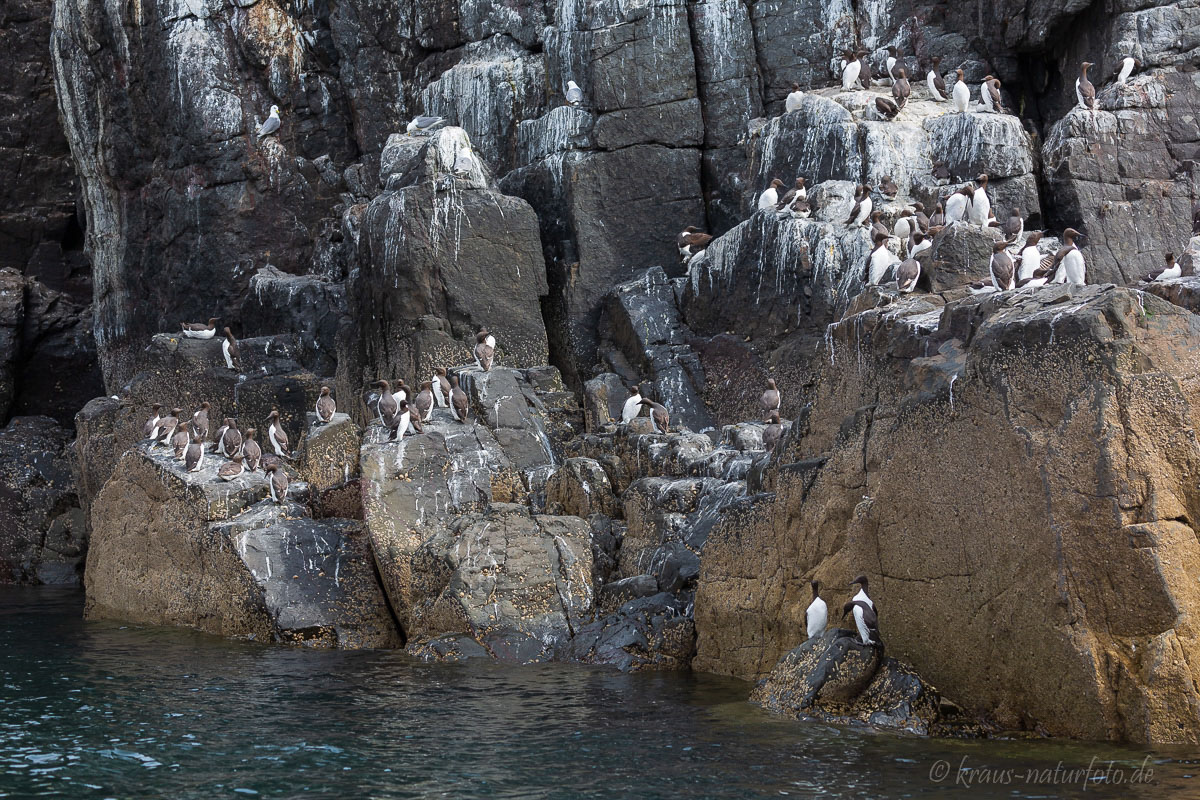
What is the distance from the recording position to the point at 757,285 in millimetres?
24531

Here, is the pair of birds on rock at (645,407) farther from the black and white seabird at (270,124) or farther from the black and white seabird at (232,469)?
the black and white seabird at (270,124)

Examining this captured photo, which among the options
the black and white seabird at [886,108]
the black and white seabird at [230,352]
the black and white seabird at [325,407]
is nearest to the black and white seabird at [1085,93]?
the black and white seabird at [886,108]

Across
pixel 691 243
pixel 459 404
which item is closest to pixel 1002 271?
pixel 459 404

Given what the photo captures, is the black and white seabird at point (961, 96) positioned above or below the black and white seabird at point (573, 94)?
below

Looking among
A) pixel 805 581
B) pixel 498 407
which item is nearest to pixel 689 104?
pixel 498 407

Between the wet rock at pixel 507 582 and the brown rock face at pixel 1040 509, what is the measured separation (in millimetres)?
4533

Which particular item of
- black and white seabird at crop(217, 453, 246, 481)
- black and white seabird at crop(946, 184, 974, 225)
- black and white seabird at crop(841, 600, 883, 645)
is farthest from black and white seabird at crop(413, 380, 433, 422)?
black and white seabird at crop(841, 600, 883, 645)

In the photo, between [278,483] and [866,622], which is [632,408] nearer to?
[278,483]

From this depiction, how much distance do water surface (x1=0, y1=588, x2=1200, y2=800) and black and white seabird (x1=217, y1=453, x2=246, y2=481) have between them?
455cm

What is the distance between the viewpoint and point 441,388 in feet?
76.0

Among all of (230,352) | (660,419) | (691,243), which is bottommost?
(660,419)

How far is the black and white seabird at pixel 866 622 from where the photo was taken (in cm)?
1287

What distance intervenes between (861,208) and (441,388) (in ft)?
26.0

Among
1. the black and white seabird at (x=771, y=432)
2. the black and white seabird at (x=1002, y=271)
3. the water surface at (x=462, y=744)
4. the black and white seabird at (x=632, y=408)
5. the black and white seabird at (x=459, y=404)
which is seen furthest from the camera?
the black and white seabird at (x=632, y=408)
